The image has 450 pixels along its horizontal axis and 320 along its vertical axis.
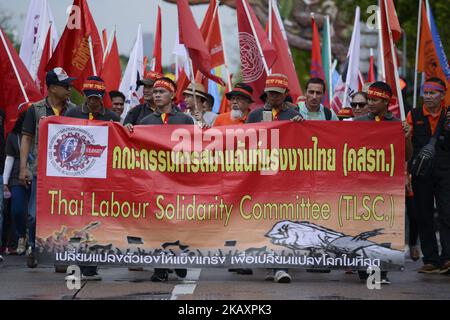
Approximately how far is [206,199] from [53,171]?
1.52 meters

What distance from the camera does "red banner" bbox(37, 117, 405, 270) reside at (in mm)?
11414

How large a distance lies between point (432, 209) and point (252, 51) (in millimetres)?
3284

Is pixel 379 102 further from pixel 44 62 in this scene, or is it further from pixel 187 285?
pixel 44 62

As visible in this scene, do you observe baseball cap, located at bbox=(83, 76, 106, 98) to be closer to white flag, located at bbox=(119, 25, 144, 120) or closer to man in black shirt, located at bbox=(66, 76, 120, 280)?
man in black shirt, located at bbox=(66, 76, 120, 280)

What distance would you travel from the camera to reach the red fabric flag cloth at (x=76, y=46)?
1448 centimetres

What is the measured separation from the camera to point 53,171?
37.6ft

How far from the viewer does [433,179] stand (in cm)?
1296

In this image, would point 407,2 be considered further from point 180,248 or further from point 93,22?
point 180,248

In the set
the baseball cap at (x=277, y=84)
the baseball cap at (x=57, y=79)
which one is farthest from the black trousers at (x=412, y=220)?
the baseball cap at (x=57, y=79)

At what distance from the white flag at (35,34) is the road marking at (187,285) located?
6.29 meters

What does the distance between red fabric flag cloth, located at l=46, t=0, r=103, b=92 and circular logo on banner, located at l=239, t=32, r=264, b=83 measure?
1968mm

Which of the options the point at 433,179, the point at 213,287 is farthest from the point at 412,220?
the point at 213,287

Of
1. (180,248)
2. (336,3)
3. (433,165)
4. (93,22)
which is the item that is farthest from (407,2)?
(180,248)

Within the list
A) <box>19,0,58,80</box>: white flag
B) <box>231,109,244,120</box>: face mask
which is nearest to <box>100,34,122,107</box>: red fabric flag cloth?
<box>19,0,58,80</box>: white flag
